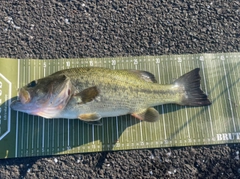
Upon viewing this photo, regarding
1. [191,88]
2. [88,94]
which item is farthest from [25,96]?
[191,88]

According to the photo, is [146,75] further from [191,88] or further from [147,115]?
[191,88]

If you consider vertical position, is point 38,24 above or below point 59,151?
above

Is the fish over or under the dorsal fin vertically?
under

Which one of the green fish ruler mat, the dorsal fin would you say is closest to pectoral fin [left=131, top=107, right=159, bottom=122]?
the green fish ruler mat

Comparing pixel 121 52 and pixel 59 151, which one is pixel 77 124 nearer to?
pixel 59 151

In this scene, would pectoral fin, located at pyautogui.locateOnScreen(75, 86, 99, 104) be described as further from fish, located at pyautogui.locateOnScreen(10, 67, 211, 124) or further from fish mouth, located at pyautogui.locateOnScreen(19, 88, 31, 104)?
fish mouth, located at pyautogui.locateOnScreen(19, 88, 31, 104)

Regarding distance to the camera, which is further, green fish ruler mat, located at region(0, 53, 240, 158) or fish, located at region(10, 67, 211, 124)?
green fish ruler mat, located at region(0, 53, 240, 158)

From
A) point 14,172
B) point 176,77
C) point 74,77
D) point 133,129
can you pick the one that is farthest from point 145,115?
point 14,172
